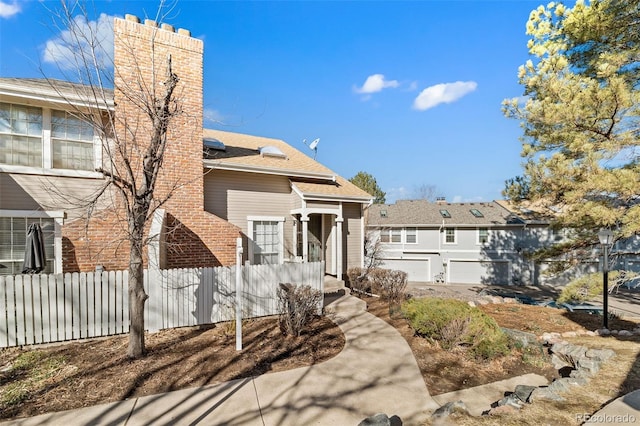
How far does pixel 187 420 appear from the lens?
A: 3682mm

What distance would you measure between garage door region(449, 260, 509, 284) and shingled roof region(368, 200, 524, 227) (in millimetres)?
3266

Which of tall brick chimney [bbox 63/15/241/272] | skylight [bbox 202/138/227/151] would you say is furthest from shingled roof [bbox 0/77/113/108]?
skylight [bbox 202/138/227/151]

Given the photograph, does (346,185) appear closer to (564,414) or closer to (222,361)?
(222,361)

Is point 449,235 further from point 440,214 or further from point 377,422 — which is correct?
point 377,422

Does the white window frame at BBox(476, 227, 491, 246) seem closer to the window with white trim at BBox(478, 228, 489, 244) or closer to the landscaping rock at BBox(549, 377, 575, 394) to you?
the window with white trim at BBox(478, 228, 489, 244)

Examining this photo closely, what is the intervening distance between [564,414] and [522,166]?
356 inches

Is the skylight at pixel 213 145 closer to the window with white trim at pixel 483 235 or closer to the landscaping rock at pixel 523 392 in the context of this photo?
the landscaping rock at pixel 523 392

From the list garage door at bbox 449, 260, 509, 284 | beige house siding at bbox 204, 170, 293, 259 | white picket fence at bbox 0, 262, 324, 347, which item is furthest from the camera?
garage door at bbox 449, 260, 509, 284

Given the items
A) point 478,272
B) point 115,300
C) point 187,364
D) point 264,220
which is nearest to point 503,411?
point 187,364

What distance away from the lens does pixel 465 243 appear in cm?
2480

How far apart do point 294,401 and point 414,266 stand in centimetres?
2375

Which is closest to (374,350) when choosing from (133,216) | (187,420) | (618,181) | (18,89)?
(187,420)

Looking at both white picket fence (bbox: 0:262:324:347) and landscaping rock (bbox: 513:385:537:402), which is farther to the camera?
white picket fence (bbox: 0:262:324:347)

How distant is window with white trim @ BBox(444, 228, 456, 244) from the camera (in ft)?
82.6
